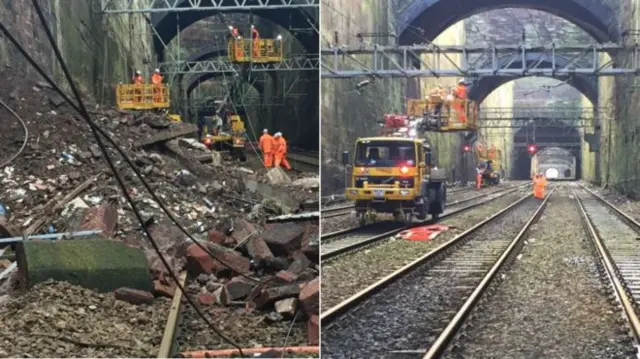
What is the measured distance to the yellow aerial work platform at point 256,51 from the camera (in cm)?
1091

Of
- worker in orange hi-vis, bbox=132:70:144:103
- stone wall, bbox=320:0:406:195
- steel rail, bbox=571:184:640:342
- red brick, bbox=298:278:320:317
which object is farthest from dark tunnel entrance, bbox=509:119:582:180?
red brick, bbox=298:278:320:317

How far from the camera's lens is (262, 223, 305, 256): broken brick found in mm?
5215

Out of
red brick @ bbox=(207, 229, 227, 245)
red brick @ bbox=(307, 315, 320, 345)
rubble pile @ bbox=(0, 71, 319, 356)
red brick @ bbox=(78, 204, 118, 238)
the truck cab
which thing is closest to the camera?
red brick @ bbox=(307, 315, 320, 345)


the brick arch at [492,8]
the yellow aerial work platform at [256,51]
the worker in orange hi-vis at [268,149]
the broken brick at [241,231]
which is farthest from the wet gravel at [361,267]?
the brick arch at [492,8]

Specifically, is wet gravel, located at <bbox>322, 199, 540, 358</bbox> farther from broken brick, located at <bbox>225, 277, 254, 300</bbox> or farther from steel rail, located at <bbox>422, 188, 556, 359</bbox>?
broken brick, located at <bbox>225, 277, 254, 300</bbox>

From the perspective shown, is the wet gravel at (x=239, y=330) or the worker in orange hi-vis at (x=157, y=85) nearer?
the wet gravel at (x=239, y=330)

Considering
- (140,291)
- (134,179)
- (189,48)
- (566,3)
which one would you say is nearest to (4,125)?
(134,179)

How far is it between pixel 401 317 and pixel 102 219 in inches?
144

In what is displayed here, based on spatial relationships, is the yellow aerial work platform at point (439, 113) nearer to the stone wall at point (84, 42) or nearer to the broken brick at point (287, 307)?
the broken brick at point (287, 307)

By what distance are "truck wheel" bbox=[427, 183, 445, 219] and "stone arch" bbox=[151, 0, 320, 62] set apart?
207cm

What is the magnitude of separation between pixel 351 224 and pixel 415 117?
150 cm

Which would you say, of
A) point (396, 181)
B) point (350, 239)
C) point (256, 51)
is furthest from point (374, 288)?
point (256, 51)

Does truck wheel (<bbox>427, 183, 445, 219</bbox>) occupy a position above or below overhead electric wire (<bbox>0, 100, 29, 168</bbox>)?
below

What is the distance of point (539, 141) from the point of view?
94.0ft
